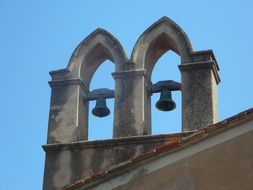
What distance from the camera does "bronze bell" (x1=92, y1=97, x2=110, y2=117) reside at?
37.6ft

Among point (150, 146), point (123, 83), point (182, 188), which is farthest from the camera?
point (123, 83)

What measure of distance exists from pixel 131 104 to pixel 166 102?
1.61ft

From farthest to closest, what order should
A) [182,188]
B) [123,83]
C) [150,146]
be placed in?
[123,83] < [150,146] < [182,188]

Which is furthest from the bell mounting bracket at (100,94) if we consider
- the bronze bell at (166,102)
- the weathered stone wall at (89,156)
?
the weathered stone wall at (89,156)

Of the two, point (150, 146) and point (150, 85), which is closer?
point (150, 146)

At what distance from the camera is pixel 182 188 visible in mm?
7512

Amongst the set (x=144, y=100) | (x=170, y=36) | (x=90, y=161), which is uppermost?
(x=170, y=36)

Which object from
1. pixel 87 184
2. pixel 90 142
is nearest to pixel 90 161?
Answer: pixel 90 142

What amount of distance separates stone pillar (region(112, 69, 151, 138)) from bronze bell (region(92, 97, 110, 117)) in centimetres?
32

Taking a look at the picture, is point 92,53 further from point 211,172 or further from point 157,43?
point 211,172

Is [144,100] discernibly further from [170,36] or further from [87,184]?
[87,184]

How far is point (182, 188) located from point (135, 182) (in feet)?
1.41

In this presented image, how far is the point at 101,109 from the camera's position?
37.6ft

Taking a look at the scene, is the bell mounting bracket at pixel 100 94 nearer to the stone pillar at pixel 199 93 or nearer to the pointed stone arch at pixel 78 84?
the pointed stone arch at pixel 78 84
